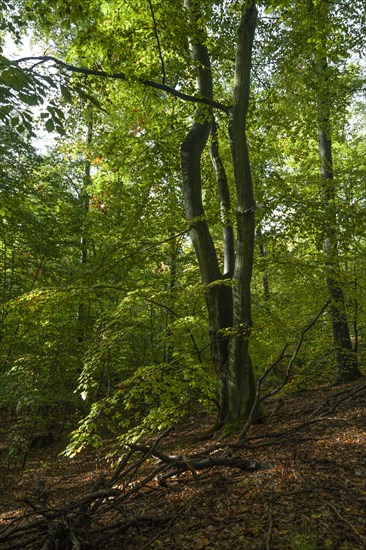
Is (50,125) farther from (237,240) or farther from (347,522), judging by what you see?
(347,522)

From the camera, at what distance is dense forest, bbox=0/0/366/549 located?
577cm

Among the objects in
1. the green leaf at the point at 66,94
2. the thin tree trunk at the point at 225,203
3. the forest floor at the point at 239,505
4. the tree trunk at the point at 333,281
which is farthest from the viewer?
the tree trunk at the point at 333,281

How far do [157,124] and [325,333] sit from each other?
7084mm

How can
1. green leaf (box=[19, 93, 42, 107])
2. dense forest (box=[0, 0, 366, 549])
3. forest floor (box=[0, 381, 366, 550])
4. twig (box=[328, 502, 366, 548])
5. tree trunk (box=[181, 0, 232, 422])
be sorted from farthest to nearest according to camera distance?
1. tree trunk (box=[181, 0, 232, 422])
2. dense forest (box=[0, 0, 366, 549])
3. green leaf (box=[19, 93, 42, 107])
4. forest floor (box=[0, 381, 366, 550])
5. twig (box=[328, 502, 366, 548])

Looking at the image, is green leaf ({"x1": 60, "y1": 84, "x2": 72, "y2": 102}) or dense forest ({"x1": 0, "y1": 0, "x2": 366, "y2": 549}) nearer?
green leaf ({"x1": 60, "y1": 84, "x2": 72, "y2": 102})

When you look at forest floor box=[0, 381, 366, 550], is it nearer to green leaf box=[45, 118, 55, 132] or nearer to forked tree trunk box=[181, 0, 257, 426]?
forked tree trunk box=[181, 0, 257, 426]

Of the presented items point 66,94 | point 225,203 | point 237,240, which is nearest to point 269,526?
point 66,94

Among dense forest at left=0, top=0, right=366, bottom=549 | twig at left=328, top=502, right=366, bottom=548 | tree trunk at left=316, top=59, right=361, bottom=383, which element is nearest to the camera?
twig at left=328, top=502, right=366, bottom=548

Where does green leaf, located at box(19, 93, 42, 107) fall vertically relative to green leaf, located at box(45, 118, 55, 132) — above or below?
above

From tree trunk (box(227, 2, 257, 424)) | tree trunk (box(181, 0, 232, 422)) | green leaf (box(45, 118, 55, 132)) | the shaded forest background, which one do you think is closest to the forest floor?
the shaded forest background

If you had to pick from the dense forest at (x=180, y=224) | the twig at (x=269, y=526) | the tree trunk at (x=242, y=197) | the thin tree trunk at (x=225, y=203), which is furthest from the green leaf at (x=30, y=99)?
the thin tree trunk at (x=225, y=203)

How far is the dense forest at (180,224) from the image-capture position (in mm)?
5770

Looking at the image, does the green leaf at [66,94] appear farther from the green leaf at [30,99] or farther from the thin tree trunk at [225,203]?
the thin tree trunk at [225,203]

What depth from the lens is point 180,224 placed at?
8125 millimetres
